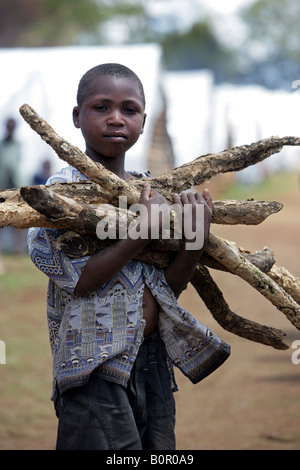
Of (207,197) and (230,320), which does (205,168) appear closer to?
(207,197)

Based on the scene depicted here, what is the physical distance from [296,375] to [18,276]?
4037mm

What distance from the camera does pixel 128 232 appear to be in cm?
165

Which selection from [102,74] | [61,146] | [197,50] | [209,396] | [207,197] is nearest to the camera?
[61,146]

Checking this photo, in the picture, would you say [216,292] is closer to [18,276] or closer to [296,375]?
[296,375]

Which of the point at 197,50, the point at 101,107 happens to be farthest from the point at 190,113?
the point at 197,50

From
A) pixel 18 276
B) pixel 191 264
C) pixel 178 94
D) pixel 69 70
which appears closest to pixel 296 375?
pixel 191 264

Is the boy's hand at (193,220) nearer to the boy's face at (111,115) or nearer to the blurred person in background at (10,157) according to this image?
the boy's face at (111,115)

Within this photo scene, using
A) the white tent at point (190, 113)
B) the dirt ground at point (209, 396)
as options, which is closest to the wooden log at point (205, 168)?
the dirt ground at point (209, 396)

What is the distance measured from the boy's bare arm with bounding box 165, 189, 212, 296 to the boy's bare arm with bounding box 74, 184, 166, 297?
0.07 meters

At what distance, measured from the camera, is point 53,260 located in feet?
5.73

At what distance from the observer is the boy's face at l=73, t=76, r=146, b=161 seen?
5.95ft

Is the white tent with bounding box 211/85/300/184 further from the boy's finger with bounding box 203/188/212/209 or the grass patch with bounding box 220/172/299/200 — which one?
the boy's finger with bounding box 203/188/212/209

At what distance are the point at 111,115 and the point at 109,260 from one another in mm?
407

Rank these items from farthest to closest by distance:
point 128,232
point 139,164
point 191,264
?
point 139,164 → point 191,264 → point 128,232
